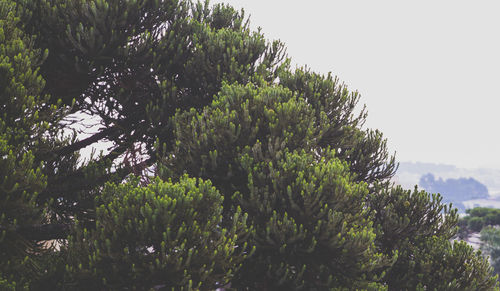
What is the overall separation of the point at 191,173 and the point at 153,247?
3.02 metres

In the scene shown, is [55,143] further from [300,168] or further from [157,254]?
[300,168]

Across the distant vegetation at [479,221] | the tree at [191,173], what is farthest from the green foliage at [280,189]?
the distant vegetation at [479,221]

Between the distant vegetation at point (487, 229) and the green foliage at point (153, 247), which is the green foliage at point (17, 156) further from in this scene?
the distant vegetation at point (487, 229)

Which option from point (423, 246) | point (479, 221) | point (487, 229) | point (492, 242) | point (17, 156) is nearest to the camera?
point (17, 156)

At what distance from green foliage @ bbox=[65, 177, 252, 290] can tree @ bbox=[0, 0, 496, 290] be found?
0.03 m

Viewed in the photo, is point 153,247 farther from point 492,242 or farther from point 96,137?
point 492,242

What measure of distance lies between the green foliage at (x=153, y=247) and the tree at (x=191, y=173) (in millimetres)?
28

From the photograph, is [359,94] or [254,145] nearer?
[254,145]

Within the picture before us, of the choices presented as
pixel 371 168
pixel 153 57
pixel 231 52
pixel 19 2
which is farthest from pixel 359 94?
pixel 19 2

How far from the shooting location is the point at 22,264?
774 cm

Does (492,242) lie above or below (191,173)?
below

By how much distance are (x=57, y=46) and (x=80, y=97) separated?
5.55ft

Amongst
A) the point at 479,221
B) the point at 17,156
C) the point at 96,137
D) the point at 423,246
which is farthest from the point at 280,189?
the point at 479,221

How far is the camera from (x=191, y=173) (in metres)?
9.29
